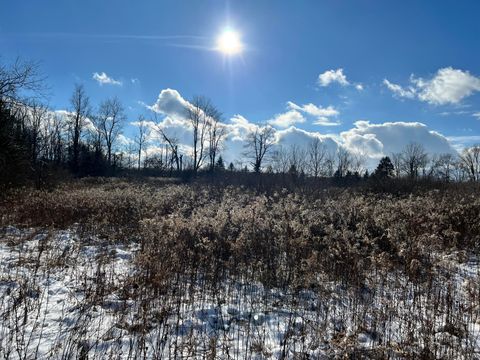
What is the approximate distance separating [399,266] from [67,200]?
1235 centimetres

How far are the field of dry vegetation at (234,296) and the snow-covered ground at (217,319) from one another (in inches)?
0.8

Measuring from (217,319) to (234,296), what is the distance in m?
0.85

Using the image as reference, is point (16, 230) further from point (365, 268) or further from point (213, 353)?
point (365, 268)

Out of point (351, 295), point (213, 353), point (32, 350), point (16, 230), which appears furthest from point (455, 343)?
point (16, 230)

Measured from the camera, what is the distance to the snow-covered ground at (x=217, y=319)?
3516 mm

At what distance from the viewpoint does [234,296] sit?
5141 mm

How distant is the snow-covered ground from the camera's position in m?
3.52

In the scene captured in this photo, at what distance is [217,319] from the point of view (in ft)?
14.2

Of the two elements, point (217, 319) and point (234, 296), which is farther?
point (234, 296)

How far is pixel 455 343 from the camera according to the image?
3.90m

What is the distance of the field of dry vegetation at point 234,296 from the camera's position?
3596mm

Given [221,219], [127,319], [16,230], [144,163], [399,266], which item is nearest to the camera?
[127,319]

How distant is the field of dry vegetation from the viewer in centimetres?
360

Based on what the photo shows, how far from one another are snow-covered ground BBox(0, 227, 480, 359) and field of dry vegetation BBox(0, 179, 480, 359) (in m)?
0.02
